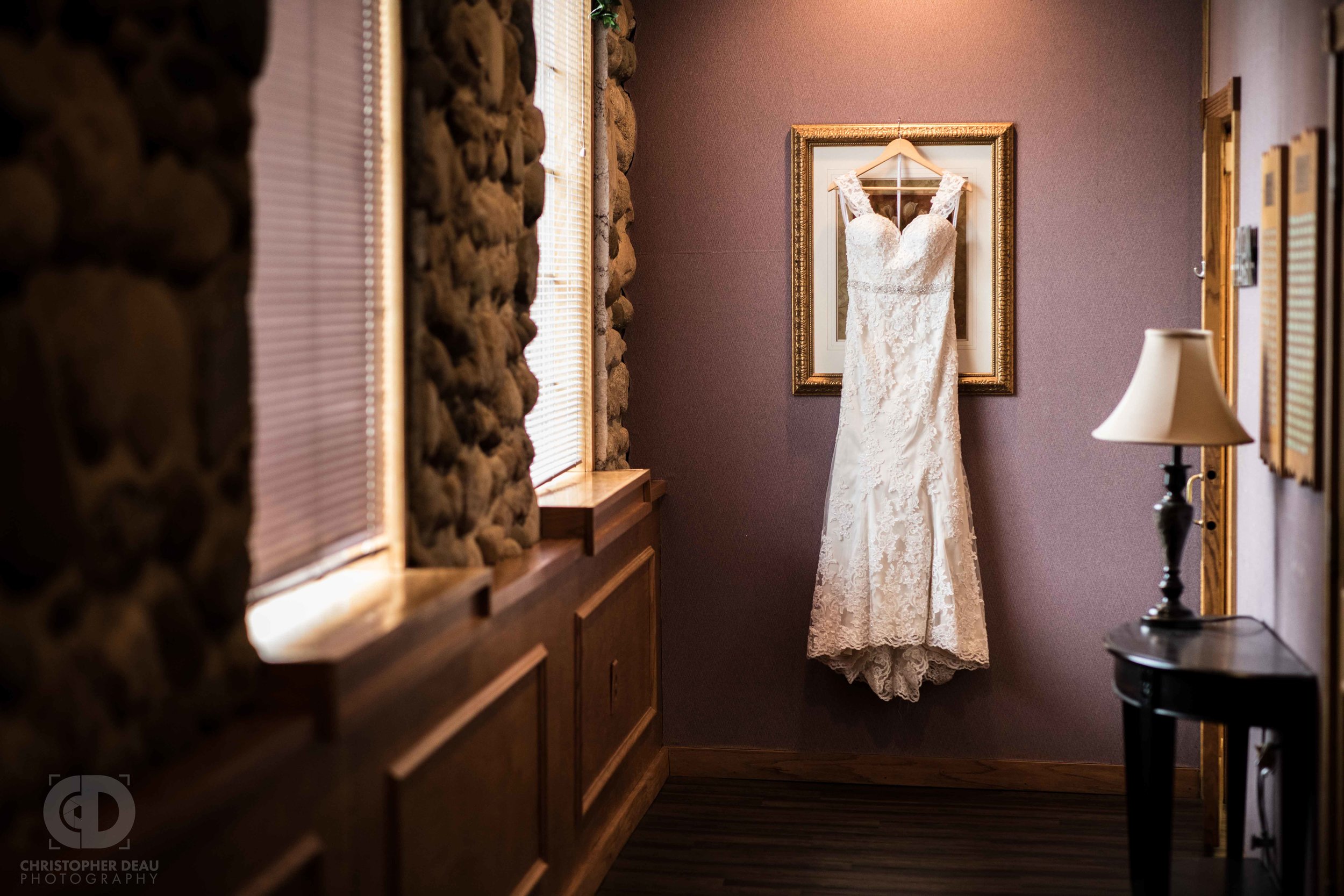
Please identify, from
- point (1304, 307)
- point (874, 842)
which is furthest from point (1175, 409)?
point (874, 842)

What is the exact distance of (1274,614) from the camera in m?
3.04

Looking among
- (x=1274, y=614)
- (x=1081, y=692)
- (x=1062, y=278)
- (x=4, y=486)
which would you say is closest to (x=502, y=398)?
(x=4, y=486)

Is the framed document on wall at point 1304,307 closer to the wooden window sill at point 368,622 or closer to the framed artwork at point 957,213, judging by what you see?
the framed artwork at point 957,213

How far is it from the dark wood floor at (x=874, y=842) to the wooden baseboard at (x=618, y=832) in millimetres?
32

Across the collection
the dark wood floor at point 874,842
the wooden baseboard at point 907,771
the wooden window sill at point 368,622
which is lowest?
the dark wood floor at point 874,842

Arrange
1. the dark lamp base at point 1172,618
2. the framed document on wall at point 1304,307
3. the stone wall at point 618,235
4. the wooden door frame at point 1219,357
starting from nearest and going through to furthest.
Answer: the framed document on wall at point 1304,307 < the dark lamp base at point 1172,618 < the wooden door frame at point 1219,357 < the stone wall at point 618,235

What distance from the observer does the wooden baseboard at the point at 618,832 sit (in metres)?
3.31

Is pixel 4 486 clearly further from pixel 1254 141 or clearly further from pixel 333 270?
pixel 1254 141

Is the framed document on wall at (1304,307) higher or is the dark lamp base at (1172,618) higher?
the framed document on wall at (1304,307)

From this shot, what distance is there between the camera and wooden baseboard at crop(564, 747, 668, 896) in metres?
3.31

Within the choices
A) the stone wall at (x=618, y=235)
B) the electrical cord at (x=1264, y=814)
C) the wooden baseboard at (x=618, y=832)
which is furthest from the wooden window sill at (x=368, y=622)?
the electrical cord at (x=1264, y=814)

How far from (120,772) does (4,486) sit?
38 centimetres

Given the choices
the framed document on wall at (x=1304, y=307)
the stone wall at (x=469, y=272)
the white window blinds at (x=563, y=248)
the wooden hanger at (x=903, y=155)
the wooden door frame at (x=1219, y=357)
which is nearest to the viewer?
the stone wall at (x=469, y=272)

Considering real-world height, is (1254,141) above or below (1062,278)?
above
